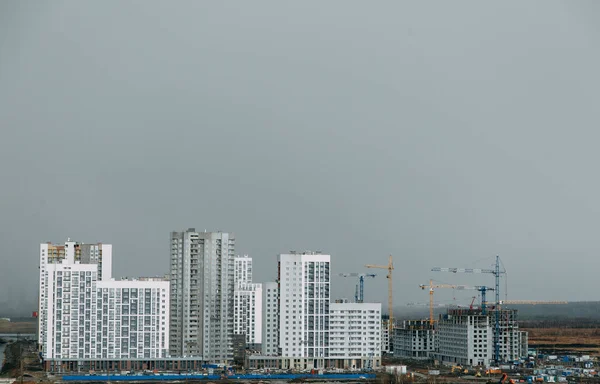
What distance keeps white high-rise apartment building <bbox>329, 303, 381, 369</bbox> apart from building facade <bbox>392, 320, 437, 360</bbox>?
1185 centimetres

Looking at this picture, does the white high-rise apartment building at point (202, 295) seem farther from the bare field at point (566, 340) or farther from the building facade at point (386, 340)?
the bare field at point (566, 340)

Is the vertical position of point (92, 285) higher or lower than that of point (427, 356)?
higher

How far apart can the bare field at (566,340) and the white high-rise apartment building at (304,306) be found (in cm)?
3161

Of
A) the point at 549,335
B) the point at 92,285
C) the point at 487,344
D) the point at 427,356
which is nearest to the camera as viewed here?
the point at 92,285

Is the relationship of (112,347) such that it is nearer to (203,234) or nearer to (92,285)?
(92,285)

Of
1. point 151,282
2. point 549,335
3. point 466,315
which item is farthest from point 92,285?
point 549,335

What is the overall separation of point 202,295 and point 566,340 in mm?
54357

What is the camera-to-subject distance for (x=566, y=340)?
368 feet

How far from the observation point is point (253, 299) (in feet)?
261

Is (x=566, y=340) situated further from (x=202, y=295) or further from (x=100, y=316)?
(x=100, y=316)

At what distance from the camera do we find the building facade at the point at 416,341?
82.9 meters

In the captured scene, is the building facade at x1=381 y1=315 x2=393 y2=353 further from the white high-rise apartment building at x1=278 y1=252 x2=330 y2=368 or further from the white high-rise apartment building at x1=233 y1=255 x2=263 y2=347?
the white high-rise apartment building at x1=278 y1=252 x2=330 y2=368

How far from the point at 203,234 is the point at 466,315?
66.6 feet

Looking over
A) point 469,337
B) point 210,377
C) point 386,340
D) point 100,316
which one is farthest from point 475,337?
point 100,316
